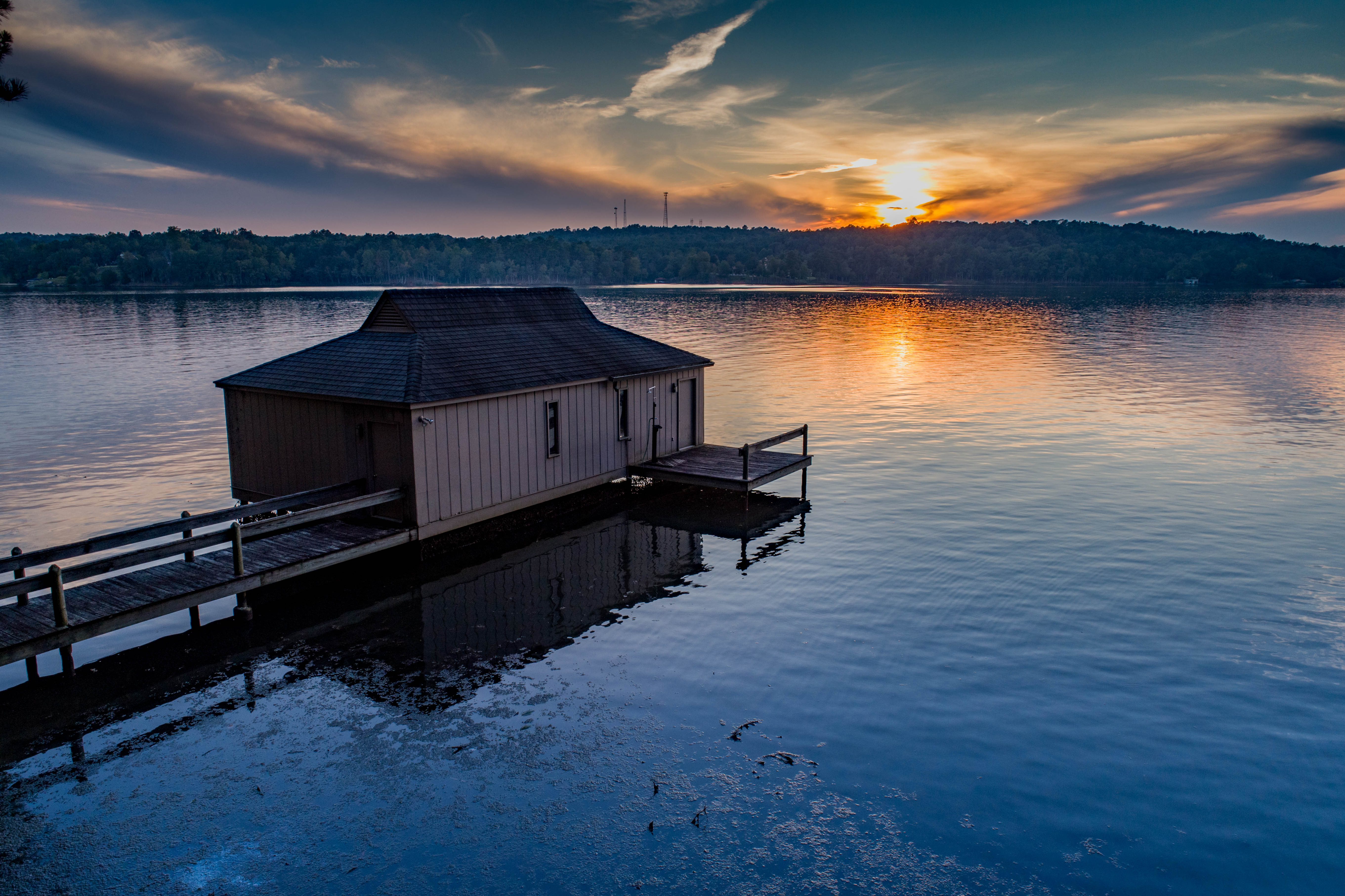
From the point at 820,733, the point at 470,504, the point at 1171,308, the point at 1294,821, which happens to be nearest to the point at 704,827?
the point at 820,733

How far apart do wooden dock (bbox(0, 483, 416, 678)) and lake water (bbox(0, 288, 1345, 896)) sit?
0.97 meters

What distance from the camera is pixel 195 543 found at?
1461 centimetres

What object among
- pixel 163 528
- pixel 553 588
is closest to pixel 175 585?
pixel 163 528

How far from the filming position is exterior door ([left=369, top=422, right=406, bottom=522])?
18109mm

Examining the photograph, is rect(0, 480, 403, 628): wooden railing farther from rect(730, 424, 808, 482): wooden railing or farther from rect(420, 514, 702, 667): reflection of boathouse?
rect(730, 424, 808, 482): wooden railing

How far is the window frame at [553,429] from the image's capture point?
837 inches

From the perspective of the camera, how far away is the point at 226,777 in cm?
1035

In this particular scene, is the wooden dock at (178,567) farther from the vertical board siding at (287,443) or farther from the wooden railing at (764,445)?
the wooden railing at (764,445)

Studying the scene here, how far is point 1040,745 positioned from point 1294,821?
2860mm

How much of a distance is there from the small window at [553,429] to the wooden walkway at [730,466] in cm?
318

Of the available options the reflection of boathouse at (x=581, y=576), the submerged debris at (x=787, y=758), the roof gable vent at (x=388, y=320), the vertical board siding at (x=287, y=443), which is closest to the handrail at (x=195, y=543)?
the vertical board siding at (x=287, y=443)

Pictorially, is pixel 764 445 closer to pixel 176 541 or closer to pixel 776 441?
pixel 776 441

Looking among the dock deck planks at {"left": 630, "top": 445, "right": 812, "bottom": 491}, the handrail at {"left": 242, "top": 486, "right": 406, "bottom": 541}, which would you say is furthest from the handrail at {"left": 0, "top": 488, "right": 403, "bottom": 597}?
the dock deck planks at {"left": 630, "top": 445, "right": 812, "bottom": 491}

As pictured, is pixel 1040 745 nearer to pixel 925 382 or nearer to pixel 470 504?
pixel 470 504
